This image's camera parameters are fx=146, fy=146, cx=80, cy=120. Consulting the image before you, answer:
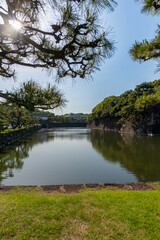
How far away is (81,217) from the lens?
6.77ft

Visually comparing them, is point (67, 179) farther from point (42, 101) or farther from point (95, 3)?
point (95, 3)

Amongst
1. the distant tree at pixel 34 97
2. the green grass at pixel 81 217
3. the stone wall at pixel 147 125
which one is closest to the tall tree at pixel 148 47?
the distant tree at pixel 34 97

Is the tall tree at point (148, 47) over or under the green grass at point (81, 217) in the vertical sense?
over

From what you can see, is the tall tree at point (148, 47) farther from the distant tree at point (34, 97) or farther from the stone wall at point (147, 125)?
the stone wall at point (147, 125)

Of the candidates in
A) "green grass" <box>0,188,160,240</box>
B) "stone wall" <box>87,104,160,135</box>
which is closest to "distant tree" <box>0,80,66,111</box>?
"green grass" <box>0,188,160,240</box>

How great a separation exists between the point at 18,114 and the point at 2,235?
16.4 metres

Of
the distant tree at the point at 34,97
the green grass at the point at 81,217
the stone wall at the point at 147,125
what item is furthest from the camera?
the stone wall at the point at 147,125

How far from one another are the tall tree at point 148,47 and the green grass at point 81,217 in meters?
3.55

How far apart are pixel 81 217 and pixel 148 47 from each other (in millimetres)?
4251

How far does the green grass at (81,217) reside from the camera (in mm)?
1771

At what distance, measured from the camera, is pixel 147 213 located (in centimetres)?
213

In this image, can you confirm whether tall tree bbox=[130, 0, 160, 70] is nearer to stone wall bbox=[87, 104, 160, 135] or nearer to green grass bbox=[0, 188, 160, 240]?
green grass bbox=[0, 188, 160, 240]

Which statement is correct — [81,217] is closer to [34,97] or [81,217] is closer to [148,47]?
[34,97]

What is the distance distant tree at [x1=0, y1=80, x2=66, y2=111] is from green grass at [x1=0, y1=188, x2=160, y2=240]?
198 cm
